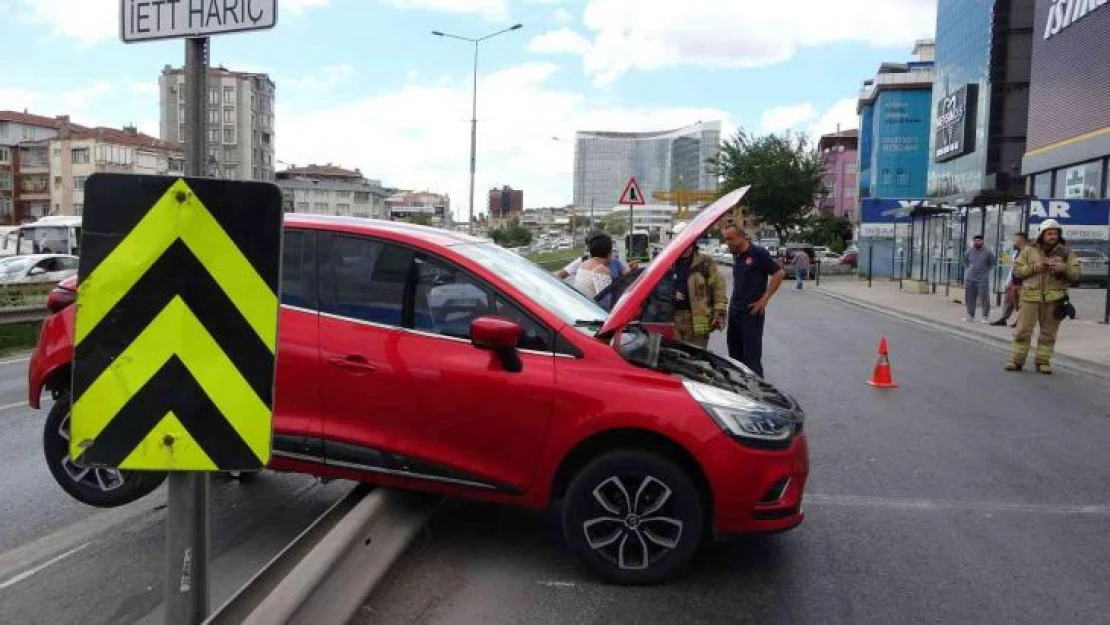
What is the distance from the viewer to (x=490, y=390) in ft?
14.4

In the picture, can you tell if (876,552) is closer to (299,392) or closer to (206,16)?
(299,392)

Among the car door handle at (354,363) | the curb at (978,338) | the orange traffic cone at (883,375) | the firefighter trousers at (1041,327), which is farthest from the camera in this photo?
the curb at (978,338)

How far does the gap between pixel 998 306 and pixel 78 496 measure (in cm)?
2247

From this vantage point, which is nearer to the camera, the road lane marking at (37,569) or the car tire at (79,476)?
the road lane marking at (37,569)

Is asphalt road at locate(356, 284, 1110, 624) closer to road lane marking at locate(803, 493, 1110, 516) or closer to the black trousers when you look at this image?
road lane marking at locate(803, 493, 1110, 516)

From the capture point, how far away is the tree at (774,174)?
2073 inches

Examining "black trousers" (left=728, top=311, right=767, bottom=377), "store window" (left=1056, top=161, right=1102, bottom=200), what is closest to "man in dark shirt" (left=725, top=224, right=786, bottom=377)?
"black trousers" (left=728, top=311, right=767, bottom=377)

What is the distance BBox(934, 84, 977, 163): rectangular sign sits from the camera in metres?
41.6

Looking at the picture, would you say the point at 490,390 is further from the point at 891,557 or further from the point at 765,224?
the point at 765,224

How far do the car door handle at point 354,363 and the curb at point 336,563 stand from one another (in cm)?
67

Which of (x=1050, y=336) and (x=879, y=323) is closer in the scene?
(x=1050, y=336)

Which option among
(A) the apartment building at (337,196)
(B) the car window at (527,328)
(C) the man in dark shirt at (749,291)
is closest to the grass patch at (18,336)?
(C) the man in dark shirt at (749,291)

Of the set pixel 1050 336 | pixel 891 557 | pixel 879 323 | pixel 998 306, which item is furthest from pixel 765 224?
pixel 891 557

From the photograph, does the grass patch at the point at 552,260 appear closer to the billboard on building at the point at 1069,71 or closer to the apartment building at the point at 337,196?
the billboard on building at the point at 1069,71
